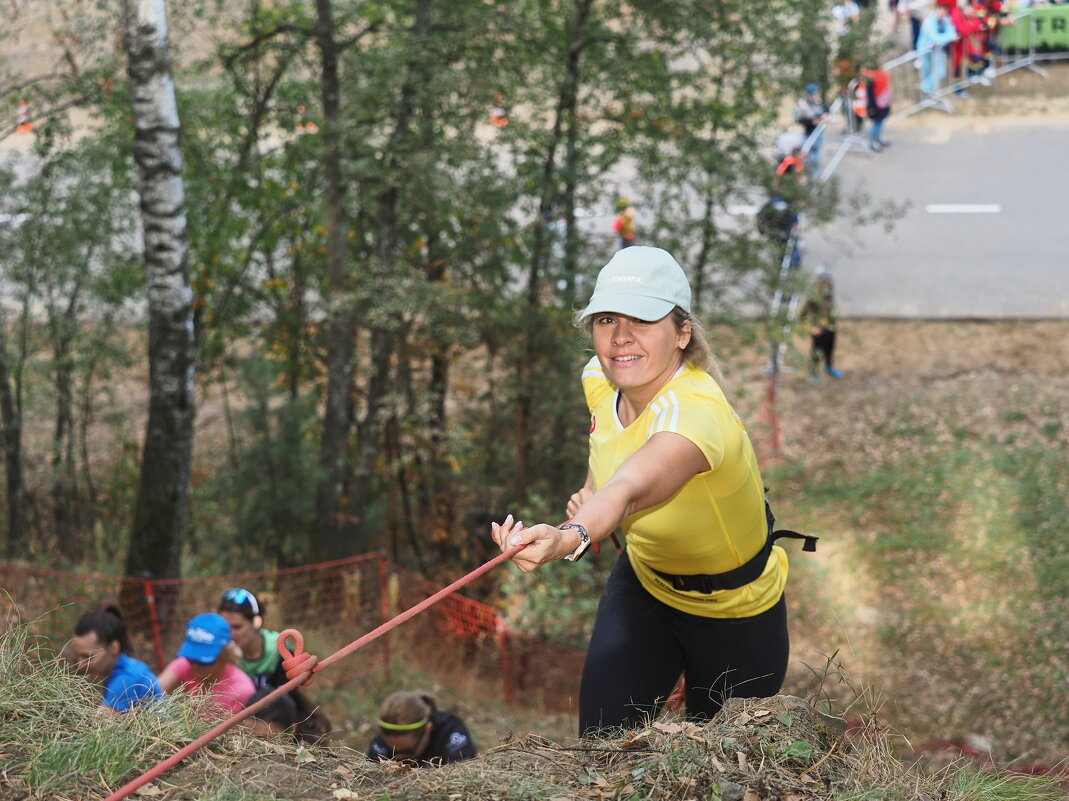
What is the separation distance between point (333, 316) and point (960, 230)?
12.3 metres

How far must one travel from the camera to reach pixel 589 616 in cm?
1296

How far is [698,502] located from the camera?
3.48 m

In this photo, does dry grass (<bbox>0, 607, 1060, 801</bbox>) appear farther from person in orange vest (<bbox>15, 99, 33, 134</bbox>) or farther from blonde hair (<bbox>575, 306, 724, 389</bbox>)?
person in orange vest (<bbox>15, 99, 33, 134</bbox>)

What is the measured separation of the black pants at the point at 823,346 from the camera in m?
16.6

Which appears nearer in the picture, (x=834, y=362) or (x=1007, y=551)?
(x=1007, y=551)

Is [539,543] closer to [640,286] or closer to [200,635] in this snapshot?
[640,286]

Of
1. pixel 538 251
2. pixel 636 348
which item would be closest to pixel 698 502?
pixel 636 348

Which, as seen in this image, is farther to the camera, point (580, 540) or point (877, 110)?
point (877, 110)

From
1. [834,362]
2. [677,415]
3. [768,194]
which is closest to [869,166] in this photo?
[834,362]

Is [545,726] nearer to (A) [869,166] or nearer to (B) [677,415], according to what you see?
(B) [677,415]

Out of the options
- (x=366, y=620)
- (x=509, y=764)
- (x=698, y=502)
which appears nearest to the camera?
(x=509, y=764)

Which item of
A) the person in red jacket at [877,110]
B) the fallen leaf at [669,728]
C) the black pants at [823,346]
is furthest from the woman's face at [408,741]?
the person in red jacket at [877,110]

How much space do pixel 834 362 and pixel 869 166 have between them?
4897mm

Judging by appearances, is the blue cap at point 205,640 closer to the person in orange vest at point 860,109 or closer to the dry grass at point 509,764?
the dry grass at point 509,764
